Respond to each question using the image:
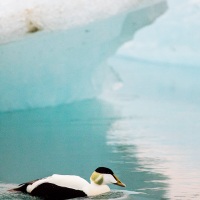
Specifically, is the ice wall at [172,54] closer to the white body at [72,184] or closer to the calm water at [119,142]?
the calm water at [119,142]

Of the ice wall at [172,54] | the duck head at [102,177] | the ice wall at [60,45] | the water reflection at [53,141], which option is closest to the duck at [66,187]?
the duck head at [102,177]

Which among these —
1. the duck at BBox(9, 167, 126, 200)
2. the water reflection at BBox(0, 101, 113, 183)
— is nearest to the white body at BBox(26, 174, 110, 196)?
the duck at BBox(9, 167, 126, 200)

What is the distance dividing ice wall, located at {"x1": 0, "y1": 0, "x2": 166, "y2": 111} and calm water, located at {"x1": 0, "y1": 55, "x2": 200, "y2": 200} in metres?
0.12

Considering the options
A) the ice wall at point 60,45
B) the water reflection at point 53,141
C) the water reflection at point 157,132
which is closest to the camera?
the water reflection at point 157,132

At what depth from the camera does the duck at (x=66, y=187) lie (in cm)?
207

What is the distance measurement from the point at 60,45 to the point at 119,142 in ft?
2.51

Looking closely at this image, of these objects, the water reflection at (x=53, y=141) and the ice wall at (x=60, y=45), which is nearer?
the water reflection at (x=53, y=141)

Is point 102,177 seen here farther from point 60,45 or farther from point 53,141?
point 60,45

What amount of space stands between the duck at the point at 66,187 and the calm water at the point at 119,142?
4cm

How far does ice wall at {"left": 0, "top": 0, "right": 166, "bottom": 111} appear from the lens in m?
3.35

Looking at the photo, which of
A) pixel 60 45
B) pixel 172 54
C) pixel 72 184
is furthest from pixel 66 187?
pixel 172 54

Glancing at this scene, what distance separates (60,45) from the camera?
3.89 metres

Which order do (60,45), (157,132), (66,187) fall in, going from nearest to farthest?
(66,187)
(157,132)
(60,45)

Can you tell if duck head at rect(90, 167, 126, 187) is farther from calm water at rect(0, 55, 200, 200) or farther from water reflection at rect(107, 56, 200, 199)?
water reflection at rect(107, 56, 200, 199)
